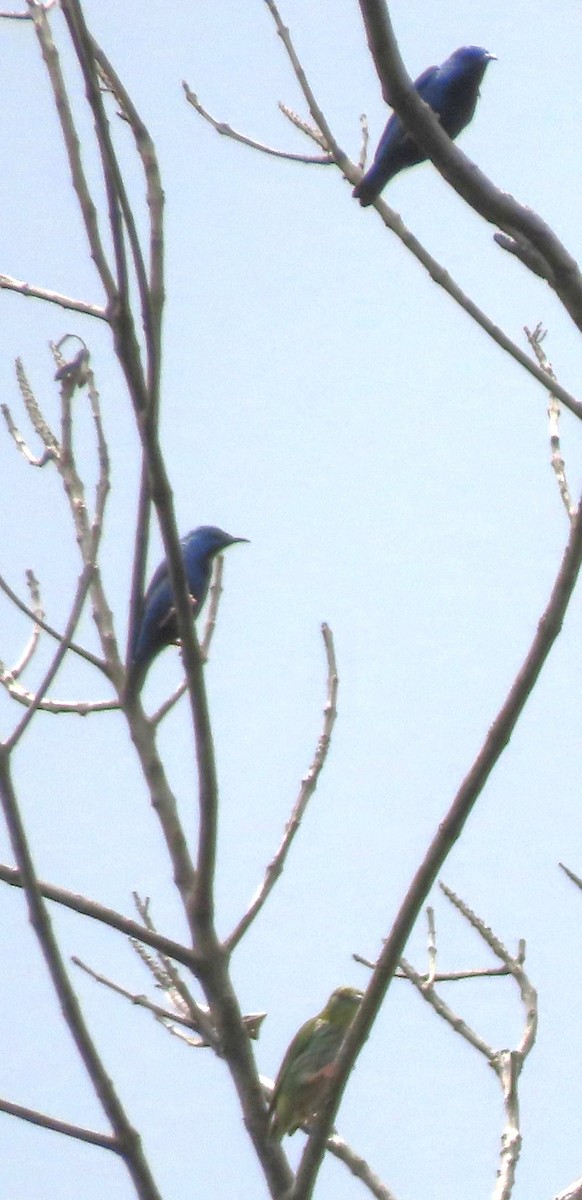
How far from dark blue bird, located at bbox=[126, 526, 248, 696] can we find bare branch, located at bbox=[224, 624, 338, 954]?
92 centimetres

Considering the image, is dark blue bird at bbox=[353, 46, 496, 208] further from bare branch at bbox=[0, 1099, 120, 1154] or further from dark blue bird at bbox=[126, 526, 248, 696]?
bare branch at bbox=[0, 1099, 120, 1154]

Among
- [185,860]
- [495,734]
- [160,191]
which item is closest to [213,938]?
[185,860]

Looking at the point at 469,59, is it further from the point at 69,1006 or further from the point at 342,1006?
the point at 69,1006

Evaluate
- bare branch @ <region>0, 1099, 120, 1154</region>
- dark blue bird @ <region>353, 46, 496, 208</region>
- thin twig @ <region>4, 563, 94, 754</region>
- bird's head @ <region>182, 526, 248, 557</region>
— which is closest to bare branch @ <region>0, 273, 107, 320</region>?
thin twig @ <region>4, 563, 94, 754</region>

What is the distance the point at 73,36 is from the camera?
2363 mm

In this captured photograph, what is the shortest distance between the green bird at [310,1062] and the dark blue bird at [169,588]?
1.39 m

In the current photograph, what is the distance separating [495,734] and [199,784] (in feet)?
1.71

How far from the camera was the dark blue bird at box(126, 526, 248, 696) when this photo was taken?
222 inches

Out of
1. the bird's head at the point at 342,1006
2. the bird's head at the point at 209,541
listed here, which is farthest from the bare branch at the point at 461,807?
the bird's head at the point at 209,541

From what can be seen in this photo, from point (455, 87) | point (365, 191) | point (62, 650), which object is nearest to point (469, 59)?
point (455, 87)

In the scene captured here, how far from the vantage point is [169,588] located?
18.9ft

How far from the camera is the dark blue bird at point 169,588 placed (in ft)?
18.5

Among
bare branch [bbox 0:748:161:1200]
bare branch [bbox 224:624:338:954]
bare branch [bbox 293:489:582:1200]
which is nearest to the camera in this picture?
bare branch [bbox 0:748:161:1200]

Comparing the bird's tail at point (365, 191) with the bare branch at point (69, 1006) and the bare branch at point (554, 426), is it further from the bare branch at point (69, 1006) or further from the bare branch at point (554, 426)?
Result: the bare branch at point (69, 1006)
